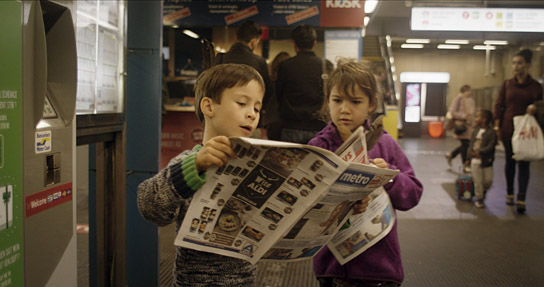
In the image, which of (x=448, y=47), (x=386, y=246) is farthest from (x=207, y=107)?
(x=448, y=47)

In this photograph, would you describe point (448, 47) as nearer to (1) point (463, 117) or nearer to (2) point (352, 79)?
(1) point (463, 117)

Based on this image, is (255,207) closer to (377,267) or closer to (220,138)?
(220,138)

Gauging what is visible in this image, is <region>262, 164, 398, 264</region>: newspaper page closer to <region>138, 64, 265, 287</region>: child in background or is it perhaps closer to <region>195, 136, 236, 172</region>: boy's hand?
<region>138, 64, 265, 287</region>: child in background

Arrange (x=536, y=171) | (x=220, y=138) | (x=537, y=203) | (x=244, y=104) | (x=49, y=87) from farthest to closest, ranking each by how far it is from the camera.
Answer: (x=536, y=171), (x=537, y=203), (x=49, y=87), (x=244, y=104), (x=220, y=138)

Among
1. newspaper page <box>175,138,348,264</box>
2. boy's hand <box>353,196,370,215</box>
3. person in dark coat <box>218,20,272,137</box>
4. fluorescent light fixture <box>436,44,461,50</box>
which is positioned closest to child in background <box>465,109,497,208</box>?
person in dark coat <box>218,20,272,137</box>

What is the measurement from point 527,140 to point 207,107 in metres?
4.70

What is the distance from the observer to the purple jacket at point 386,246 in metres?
1.56

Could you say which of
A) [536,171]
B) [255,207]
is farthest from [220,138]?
[536,171]

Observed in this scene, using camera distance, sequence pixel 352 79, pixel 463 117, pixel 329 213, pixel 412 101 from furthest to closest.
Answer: pixel 412 101 < pixel 463 117 < pixel 352 79 < pixel 329 213

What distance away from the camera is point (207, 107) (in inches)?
52.4

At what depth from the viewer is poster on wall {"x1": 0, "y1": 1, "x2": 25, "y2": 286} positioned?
3.60 ft

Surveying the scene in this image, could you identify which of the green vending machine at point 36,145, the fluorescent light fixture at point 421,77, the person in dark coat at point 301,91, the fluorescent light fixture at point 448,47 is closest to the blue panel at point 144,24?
the green vending machine at point 36,145

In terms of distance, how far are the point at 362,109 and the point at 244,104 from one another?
447mm

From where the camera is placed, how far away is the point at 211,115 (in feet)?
4.34
